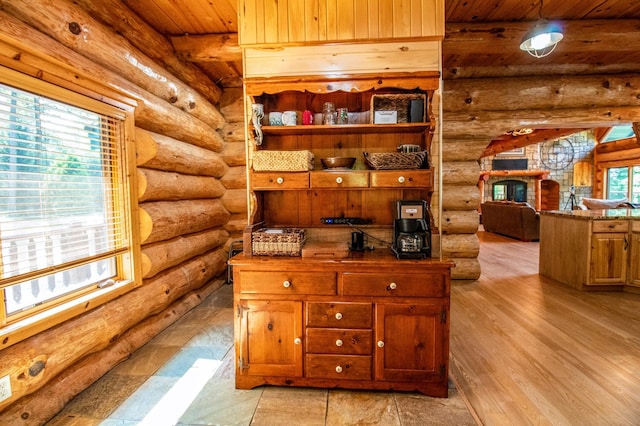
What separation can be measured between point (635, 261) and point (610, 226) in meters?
0.49

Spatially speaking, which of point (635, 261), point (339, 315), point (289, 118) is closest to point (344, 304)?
point (339, 315)

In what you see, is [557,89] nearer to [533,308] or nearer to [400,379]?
[533,308]

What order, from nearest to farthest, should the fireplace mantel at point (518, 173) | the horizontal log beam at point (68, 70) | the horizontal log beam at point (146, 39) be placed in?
the horizontal log beam at point (68, 70)
the horizontal log beam at point (146, 39)
the fireplace mantel at point (518, 173)

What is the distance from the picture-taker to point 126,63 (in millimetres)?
2518

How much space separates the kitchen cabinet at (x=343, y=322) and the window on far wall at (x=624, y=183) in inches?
491

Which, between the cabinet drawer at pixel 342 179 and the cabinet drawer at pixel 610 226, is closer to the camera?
the cabinet drawer at pixel 342 179

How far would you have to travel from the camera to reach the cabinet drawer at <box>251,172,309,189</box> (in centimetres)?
215

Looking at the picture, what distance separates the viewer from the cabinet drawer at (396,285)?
1.92m

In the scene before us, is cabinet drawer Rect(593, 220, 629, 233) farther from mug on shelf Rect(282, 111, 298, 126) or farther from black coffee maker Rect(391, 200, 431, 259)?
mug on shelf Rect(282, 111, 298, 126)

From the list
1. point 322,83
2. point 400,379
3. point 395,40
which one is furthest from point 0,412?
point 395,40

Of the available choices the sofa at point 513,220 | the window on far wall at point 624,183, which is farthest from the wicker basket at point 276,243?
the window on far wall at point 624,183

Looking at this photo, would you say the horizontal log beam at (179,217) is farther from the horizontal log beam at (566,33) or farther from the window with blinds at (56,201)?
the horizontal log beam at (566,33)

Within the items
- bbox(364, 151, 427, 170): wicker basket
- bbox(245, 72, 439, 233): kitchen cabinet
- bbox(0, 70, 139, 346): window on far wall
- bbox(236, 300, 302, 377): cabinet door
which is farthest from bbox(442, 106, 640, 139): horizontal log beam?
bbox(0, 70, 139, 346): window on far wall

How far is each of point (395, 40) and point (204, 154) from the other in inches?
101
